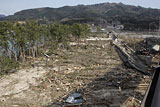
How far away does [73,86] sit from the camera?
9.01 m

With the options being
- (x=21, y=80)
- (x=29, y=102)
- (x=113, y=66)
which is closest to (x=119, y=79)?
(x=113, y=66)

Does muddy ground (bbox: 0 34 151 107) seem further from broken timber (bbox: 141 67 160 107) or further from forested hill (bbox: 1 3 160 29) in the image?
forested hill (bbox: 1 3 160 29)

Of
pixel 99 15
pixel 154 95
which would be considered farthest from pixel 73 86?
pixel 99 15

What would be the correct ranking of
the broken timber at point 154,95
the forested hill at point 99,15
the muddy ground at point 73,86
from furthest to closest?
the forested hill at point 99,15 → the muddy ground at point 73,86 → the broken timber at point 154,95

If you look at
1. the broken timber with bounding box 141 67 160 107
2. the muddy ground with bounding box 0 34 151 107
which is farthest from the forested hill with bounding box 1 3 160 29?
the broken timber with bounding box 141 67 160 107

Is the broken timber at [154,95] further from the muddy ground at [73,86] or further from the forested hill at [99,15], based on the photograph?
the forested hill at [99,15]

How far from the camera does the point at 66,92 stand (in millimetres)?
8312

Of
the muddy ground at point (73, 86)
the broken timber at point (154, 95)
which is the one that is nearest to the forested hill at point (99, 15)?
the muddy ground at point (73, 86)

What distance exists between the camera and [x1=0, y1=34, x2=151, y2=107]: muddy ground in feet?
23.9

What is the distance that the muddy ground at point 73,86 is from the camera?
729 centimetres

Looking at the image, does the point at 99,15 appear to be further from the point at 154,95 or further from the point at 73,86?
the point at 154,95

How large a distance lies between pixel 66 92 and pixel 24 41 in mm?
9104

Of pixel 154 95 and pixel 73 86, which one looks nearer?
pixel 154 95

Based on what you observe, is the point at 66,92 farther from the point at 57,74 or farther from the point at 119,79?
the point at 119,79
